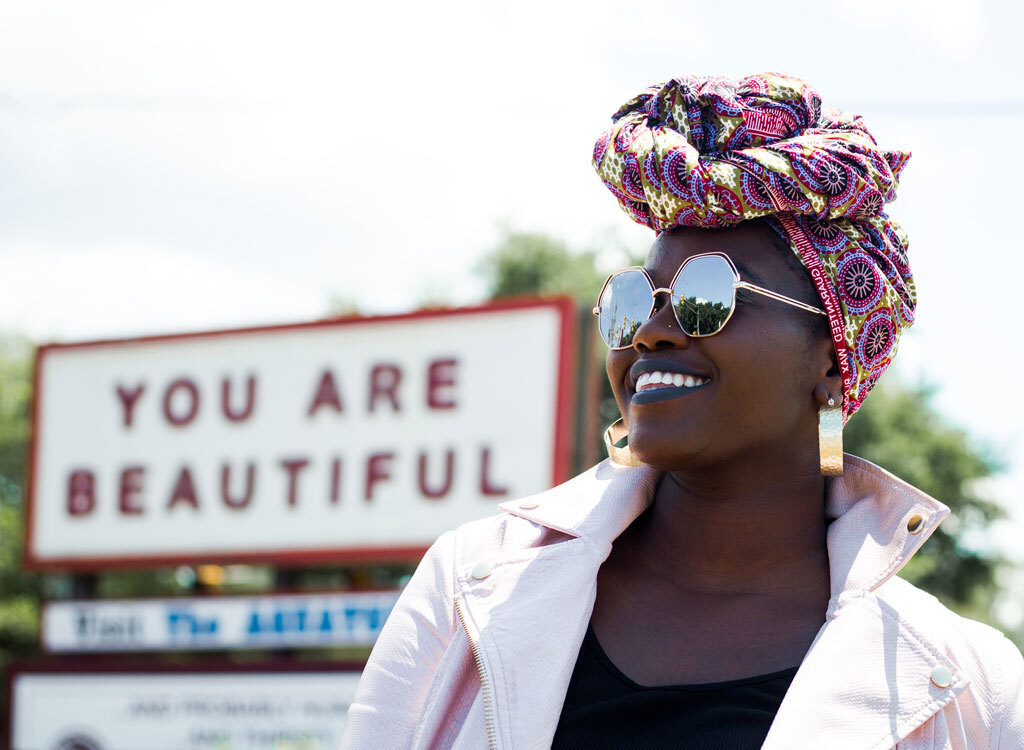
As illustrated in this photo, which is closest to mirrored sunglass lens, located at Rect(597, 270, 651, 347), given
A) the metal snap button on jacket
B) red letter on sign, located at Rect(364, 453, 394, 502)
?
the metal snap button on jacket

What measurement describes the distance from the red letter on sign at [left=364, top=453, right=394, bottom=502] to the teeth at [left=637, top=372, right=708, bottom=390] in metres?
7.78

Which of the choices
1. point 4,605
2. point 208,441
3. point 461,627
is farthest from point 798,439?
point 4,605

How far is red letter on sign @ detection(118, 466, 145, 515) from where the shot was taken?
10.5m

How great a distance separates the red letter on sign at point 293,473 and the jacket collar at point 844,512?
7924 millimetres

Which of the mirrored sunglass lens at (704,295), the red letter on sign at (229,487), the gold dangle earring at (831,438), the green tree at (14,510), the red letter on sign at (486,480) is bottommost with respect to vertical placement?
the green tree at (14,510)

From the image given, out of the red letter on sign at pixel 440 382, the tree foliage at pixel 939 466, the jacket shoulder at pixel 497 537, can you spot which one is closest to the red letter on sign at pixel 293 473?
the red letter on sign at pixel 440 382

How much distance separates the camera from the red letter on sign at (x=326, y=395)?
9977mm

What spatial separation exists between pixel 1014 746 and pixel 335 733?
309 inches

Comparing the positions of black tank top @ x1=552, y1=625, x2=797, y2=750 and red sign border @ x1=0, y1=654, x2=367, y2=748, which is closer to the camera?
black tank top @ x1=552, y1=625, x2=797, y2=750

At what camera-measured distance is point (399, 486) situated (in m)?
9.66

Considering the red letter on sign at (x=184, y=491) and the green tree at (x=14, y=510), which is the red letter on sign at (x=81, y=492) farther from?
the green tree at (x=14, y=510)

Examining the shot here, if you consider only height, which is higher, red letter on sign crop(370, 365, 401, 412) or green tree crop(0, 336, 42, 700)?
red letter on sign crop(370, 365, 401, 412)

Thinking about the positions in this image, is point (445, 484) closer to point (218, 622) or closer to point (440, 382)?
point (440, 382)

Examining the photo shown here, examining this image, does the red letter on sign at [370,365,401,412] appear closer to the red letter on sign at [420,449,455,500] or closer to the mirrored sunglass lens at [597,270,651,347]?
the red letter on sign at [420,449,455,500]
